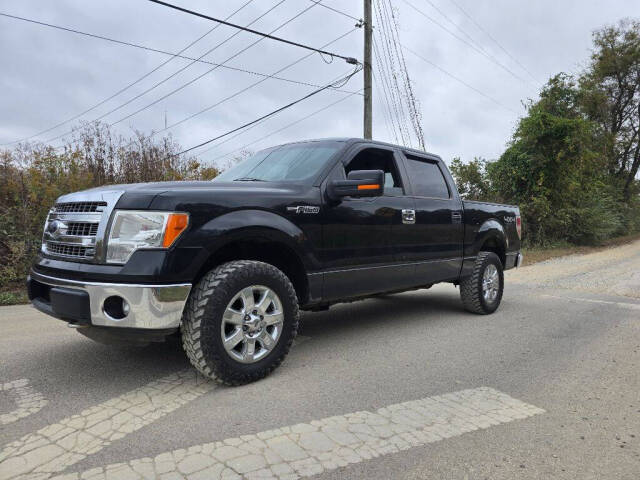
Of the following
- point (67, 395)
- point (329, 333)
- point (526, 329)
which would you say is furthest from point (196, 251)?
point (526, 329)

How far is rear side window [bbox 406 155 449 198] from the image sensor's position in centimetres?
482

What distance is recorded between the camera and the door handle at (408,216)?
14.5 feet

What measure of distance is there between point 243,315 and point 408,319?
2.88 m

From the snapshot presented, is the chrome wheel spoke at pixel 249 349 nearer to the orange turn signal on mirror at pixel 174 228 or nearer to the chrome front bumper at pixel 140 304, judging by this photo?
the chrome front bumper at pixel 140 304

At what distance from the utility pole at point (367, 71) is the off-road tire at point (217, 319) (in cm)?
1148

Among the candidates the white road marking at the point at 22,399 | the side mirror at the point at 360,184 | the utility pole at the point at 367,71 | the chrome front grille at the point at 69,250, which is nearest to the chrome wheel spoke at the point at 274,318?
the side mirror at the point at 360,184

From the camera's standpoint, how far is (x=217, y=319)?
9.74 ft

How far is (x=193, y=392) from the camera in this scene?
3.06m

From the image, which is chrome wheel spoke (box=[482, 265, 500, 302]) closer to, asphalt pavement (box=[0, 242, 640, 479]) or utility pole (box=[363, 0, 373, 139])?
asphalt pavement (box=[0, 242, 640, 479])

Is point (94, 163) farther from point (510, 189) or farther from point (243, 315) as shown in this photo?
point (510, 189)

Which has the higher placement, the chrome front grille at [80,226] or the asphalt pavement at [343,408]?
the chrome front grille at [80,226]

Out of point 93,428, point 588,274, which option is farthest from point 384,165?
point 588,274

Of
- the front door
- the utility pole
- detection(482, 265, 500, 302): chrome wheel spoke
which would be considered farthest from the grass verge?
the front door

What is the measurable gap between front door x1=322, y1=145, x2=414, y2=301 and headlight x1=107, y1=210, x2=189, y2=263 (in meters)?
1.27
